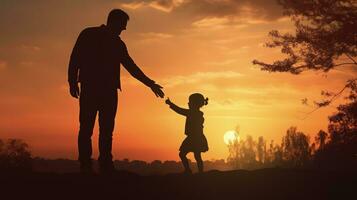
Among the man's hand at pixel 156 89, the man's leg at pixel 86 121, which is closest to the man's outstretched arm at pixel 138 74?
the man's hand at pixel 156 89

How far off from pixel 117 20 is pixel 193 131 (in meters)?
4.62

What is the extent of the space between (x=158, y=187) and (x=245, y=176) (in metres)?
2.53

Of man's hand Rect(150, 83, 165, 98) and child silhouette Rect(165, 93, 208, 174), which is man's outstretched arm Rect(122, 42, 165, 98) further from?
child silhouette Rect(165, 93, 208, 174)

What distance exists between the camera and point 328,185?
39.2 feet

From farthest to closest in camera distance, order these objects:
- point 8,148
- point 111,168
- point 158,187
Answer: point 8,148, point 111,168, point 158,187

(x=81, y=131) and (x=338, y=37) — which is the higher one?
(x=338, y=37)

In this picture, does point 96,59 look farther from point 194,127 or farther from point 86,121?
point 194,127

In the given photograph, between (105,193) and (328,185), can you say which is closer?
(105,193)

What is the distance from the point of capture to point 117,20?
10703mm

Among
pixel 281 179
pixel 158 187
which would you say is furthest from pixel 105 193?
pixel 281 179

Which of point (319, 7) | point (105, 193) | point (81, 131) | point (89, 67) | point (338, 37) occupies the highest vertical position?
point (319, 7)

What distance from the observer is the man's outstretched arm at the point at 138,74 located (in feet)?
37.6

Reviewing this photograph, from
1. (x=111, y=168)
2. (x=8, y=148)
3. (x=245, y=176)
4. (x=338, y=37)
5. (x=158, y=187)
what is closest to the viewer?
(x=158, y=187)

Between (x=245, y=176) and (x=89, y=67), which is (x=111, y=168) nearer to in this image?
(x=89, y=67)
